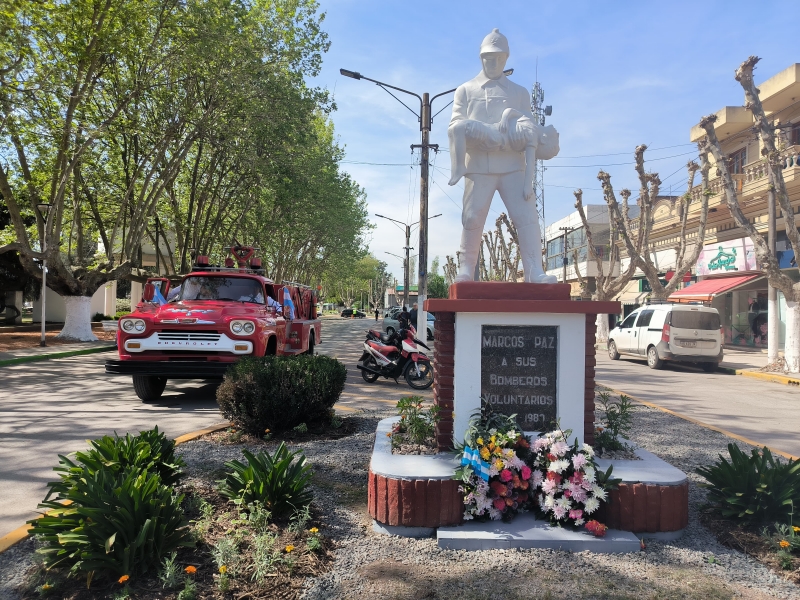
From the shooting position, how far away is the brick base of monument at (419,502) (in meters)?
3.83

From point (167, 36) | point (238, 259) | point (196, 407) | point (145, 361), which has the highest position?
point (167, 36)

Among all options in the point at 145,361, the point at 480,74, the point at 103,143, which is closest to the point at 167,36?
the point at 103,143

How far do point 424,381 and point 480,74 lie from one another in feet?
21.7

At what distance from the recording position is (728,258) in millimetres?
23844

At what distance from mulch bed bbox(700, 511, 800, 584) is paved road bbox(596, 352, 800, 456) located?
3.21 metres

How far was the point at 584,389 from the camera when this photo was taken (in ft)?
15.1

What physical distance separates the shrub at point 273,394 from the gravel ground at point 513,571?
6.78 ft

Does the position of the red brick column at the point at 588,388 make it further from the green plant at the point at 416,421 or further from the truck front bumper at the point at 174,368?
the truck front bumper at the point at 174,368

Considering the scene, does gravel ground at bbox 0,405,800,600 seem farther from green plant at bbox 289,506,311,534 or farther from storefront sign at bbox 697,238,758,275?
storefront sign at bbox 697,238,758,275

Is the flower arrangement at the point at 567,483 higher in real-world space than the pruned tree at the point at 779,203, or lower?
lower

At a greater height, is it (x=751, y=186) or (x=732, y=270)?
(x=751, y=186)

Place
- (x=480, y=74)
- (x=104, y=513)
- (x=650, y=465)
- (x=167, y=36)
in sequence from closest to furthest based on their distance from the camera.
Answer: (x=104, y=513) < (x=650, y=465) < (x=480, y=74) < (x=167, y=36)

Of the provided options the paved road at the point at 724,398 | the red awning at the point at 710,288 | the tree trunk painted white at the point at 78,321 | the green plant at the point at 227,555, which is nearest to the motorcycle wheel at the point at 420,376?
the paved road at the point at 724,398

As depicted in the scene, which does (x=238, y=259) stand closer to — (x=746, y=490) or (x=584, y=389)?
(x=584, y=389)
